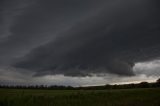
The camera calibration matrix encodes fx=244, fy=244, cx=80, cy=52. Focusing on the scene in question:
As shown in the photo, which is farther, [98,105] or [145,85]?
[145,85]

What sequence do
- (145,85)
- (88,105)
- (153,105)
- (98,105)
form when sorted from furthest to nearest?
(145,85) → (88,105) → (98,105) → (153,105)

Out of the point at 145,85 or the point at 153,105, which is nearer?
the point at 153,105

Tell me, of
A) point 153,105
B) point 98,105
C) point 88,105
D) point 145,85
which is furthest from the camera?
point 145,85

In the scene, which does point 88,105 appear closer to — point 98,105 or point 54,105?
point 98,105

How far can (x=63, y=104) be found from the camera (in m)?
39.5

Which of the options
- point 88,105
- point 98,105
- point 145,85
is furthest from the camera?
point 145,85

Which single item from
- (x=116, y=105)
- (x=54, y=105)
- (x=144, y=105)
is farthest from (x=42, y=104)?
(x=144, y=105)

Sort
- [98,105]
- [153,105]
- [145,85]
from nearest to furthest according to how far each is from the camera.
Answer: [153,105], [98,105], [145,85]

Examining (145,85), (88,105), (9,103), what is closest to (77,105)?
(88,105)

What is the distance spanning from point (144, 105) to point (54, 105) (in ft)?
45.1

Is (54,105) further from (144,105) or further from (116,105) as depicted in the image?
(144,105)

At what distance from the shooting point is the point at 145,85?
13975cm

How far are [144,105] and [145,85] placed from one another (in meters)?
111

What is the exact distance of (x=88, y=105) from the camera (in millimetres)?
38906
